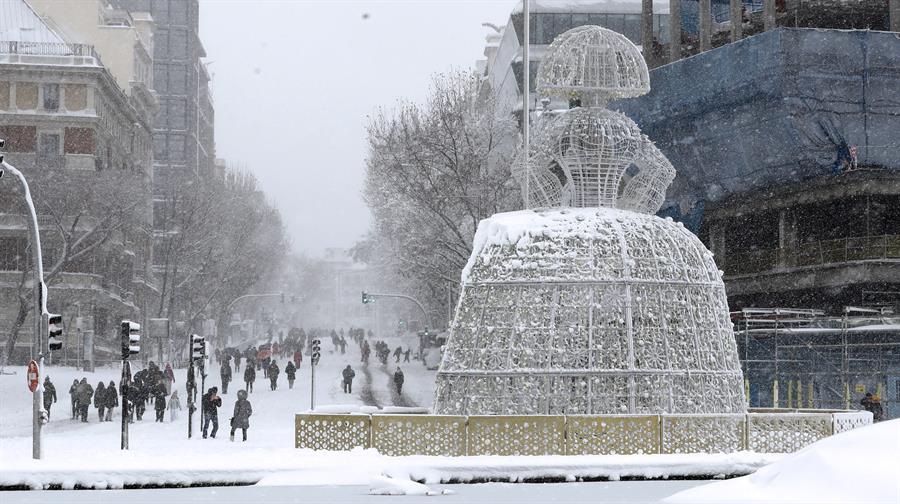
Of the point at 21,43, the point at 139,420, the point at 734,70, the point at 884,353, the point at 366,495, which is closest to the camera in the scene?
the point at 366,495

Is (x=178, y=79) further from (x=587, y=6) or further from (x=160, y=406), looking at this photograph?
(x=160, y=406)

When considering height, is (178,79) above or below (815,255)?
above

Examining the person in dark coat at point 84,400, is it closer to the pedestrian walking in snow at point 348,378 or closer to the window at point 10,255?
the pedestrian walking in snow at point 348,378

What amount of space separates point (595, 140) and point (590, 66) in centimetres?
140

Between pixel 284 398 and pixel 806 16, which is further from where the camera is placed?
pixel 806 16

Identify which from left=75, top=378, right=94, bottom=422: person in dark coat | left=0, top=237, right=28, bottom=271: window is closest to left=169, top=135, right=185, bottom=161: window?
left=0, top=237, right=28, bottom=271: window

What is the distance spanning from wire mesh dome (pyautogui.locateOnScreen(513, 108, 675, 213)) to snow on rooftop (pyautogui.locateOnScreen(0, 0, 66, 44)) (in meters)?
48.7

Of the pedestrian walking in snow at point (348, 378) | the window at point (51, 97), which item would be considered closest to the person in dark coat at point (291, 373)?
the pedestrian walking in snow at point (348, 378)

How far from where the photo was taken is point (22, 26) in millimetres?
69500

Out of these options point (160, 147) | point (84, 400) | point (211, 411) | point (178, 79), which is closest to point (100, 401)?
point (84, 400)

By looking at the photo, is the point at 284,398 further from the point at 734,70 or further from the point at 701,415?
the point at 701,415

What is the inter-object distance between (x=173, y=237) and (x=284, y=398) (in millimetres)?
22501

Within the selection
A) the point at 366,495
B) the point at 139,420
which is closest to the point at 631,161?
the point at 366,495

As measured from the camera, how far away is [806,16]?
171ft
